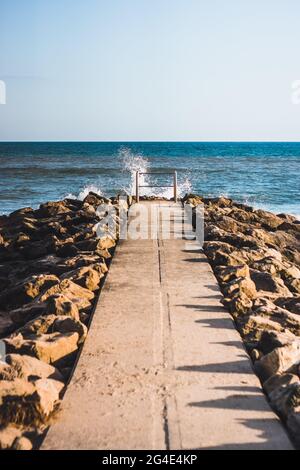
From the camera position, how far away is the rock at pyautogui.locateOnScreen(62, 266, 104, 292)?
708 cm

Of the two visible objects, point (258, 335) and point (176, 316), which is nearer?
point (258, 335)

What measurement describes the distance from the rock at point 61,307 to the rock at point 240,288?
182 centimetres

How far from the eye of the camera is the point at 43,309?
20.4 feet

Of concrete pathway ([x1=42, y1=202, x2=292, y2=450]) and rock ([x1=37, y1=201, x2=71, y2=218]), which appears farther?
rock ([x1=37, y1=201, x2=71, y2=218])

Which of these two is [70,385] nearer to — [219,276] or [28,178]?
[219,276]

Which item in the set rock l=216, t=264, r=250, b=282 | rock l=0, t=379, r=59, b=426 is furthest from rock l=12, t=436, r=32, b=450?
rock l=216, t=264, r=250, b=282

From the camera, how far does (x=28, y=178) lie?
4009 cm

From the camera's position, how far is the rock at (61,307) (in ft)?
19.1

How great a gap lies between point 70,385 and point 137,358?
68cm

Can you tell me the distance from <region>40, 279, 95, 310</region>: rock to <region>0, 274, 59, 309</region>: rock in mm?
650

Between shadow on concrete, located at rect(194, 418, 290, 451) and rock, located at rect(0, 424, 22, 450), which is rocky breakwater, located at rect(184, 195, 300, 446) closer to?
shadow on concrete, located at rect(194, 418, 290, 451)

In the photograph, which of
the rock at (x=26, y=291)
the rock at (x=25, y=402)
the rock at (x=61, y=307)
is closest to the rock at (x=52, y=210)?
the rock at (x=26, y=291)

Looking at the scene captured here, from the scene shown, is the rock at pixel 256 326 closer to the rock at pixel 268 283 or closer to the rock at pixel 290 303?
the rock at pixel 290 303
